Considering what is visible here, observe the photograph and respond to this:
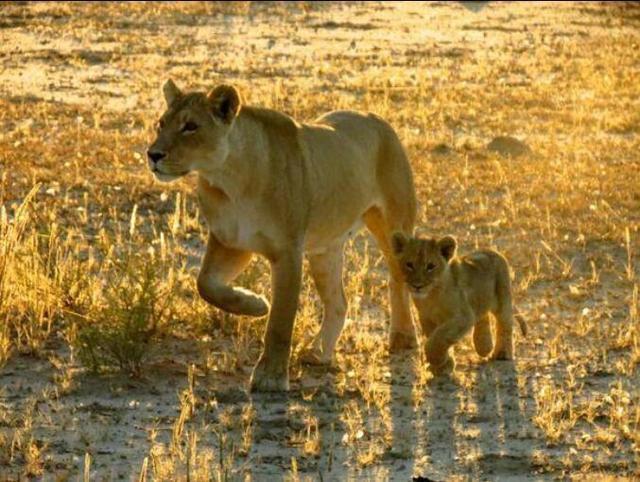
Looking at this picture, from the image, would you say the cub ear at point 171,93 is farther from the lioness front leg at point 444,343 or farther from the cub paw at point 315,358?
the lioness front leg at point 444,343

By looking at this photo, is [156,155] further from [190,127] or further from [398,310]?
[398,310]

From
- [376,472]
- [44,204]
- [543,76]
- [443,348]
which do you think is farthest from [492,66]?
[376,472]

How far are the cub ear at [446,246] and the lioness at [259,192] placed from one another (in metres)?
0.54

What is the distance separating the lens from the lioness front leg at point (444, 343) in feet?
29.0

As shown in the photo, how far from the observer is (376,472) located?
730 cm

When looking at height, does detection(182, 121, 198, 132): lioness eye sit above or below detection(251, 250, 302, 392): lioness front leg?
above

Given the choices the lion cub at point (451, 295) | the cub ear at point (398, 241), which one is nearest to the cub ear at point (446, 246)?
the lion cub at point (451, 295)

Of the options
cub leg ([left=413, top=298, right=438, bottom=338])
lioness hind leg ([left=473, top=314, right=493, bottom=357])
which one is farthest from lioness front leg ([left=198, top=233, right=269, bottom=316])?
lioness hind leg ([left=473, top=314, right=493, bottom=357])

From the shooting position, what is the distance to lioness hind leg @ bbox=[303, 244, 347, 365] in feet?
30.4

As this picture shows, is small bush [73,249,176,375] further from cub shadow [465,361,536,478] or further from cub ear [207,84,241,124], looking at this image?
cub shadow [465,361,536,478]

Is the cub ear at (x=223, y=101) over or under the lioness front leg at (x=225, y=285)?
over

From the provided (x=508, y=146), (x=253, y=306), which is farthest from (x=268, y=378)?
(x=508, y=146)

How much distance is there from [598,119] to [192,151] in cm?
985

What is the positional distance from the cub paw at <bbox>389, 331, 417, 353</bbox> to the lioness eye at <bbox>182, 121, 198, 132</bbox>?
1.86m
